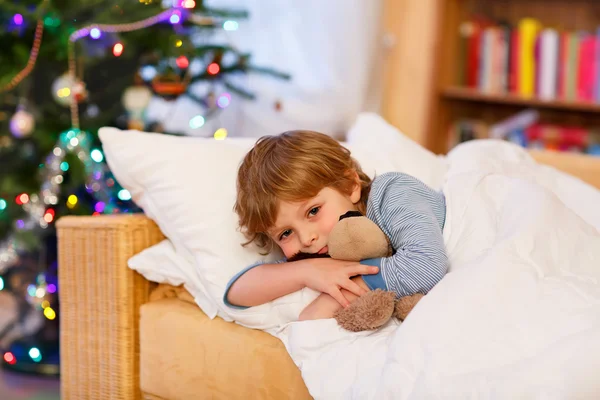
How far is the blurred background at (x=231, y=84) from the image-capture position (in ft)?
6.23

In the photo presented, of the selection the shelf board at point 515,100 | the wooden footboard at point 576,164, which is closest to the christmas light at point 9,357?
the wooden footboard at point 576,164

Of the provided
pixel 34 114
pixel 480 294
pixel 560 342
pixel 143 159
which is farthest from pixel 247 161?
pixel 34 114

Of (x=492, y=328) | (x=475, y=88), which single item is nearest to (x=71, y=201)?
(x=492, y=328)

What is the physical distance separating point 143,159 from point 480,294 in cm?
73

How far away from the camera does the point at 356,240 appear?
1153 millimetres

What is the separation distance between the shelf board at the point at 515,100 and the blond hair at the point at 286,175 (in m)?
1.92

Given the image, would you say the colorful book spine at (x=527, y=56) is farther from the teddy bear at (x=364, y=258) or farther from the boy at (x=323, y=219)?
the teddy bear at (x=364, y=258)

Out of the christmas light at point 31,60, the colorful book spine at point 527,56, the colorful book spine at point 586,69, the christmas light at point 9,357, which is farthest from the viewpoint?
the colorful book spine at point 527,56

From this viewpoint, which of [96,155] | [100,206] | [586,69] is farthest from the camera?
[586,69]

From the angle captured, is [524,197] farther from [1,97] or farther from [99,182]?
[1,97]

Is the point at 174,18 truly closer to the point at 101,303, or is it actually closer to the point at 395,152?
the point at 395,152

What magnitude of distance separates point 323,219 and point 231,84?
4.01 ft

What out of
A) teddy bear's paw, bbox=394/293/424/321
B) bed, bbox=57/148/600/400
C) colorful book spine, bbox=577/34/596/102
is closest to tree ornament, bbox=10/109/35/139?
bed, bbox=57/148/600/400

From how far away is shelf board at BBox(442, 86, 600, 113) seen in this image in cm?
291
